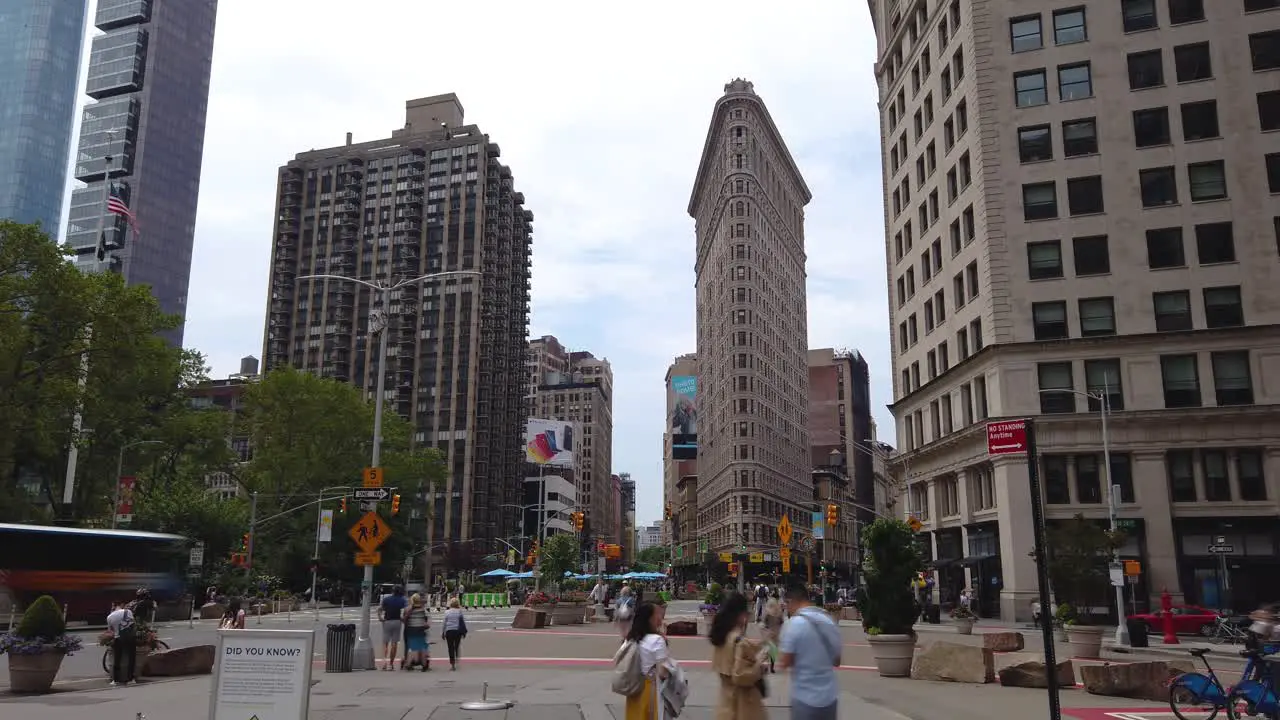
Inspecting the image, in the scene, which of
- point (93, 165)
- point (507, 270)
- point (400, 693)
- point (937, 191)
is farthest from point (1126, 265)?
point (93, 165)

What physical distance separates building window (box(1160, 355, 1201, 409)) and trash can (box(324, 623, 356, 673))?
37201 mm

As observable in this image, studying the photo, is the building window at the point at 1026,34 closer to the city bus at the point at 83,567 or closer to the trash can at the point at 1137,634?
the trash can at the point at 1137,634

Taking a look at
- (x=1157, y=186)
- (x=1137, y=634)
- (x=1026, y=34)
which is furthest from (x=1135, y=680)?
(x=1026, y=34)

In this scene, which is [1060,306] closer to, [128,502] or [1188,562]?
[1188,562]

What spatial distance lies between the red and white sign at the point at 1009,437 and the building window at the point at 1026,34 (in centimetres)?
4047

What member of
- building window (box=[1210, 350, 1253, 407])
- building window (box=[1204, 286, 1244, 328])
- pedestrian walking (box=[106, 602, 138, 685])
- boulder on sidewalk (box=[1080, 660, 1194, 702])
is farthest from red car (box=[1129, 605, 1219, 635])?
pedestrian walking (box=[106, 602, 138, 685])

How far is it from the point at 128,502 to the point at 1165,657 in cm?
4900

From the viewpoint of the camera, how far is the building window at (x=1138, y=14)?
45.0 meters

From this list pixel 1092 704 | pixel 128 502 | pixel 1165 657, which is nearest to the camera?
pixel 1092 704

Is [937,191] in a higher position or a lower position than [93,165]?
lower

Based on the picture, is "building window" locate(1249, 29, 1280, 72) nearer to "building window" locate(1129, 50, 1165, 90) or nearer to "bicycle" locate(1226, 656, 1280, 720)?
"building window" locate(1129, 50, 1165, 90)

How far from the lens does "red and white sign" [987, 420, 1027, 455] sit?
35.6ft

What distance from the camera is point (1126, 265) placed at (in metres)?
43.2

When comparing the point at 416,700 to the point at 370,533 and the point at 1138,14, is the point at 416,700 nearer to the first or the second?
the point at 370,533
